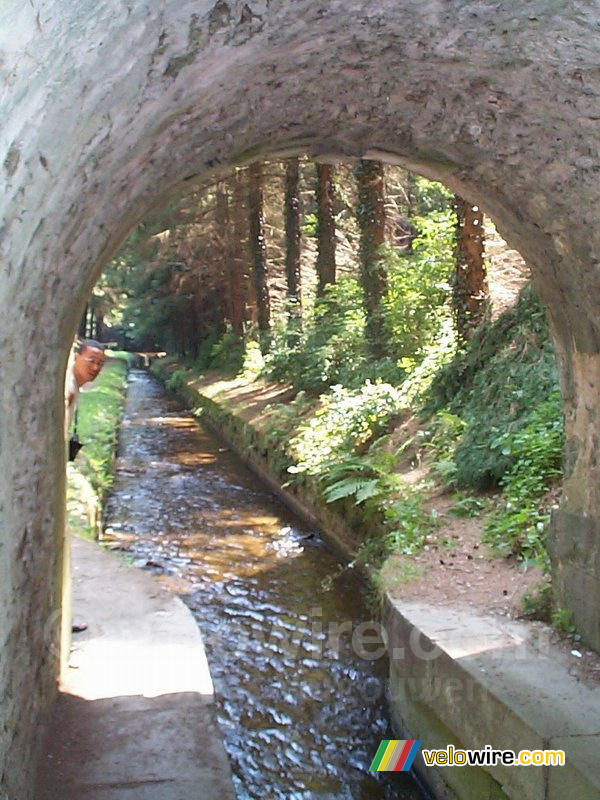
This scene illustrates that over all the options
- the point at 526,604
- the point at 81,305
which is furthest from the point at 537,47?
the point at 526,604

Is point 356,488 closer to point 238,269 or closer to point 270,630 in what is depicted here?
point 270,630

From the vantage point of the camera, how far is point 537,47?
3.22m

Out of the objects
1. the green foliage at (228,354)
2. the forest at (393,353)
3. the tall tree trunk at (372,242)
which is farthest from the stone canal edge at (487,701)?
the green foliage at (228,354)

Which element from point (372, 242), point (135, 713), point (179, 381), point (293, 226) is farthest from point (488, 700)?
point (179, 381)

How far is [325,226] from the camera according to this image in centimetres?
1898

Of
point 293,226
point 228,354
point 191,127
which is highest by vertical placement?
point 293,226

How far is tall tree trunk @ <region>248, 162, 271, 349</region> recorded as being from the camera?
2317cm

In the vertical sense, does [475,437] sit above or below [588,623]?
above

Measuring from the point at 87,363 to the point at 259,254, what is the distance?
1873cm

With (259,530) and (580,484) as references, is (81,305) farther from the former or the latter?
(259,530)

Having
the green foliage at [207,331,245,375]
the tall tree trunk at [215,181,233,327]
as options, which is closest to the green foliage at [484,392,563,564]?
the tall tree trunk at [215,181,233,327]

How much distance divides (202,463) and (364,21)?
1382cm

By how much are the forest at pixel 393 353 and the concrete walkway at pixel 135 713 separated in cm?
256

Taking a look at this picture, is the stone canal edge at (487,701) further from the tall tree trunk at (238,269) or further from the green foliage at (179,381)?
the green foliage at (179,381)
